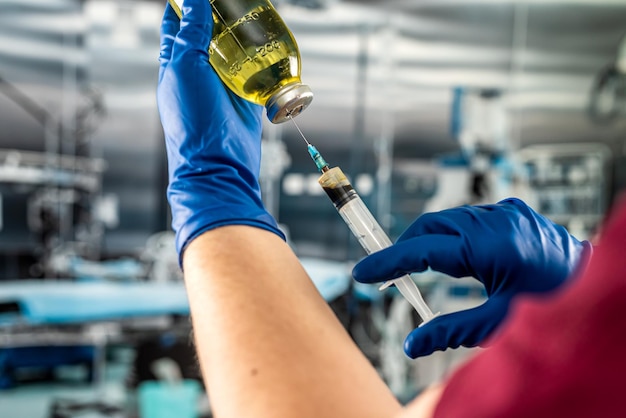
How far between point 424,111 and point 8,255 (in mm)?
2845

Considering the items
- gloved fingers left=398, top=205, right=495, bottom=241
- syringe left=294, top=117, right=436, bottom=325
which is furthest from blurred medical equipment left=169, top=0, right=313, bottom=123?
gloved fingers left=398, top=205, right=495, bottom=241

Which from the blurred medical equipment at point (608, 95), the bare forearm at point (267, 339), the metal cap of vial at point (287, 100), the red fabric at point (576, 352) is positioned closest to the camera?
the red fabric at point (576, 352)

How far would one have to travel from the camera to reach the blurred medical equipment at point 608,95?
4.04 meters

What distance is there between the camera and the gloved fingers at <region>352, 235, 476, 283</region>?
2.15 feet

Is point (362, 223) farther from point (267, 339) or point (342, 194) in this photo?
point (267, 339)

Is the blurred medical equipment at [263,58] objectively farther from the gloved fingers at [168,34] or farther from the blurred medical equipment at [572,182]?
the blurred medical equipment at [572,182]

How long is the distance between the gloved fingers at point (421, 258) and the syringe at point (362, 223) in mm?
64

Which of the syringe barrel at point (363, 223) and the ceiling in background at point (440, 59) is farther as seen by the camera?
the ceiling in background at point (440, 59)

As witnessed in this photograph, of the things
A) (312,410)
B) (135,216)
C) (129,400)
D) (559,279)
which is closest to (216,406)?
(312,410)

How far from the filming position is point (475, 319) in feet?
2.18

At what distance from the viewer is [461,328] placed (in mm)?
672

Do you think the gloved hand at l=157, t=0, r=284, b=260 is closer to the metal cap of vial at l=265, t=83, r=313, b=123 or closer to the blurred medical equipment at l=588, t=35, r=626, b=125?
the metal cap of vial at l=265, t=83, r=313, b=123

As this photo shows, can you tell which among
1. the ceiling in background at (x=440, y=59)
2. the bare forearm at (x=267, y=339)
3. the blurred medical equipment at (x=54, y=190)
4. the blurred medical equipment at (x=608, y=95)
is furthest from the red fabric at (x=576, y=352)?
the blurred medical equipment at (x=608, y=95)

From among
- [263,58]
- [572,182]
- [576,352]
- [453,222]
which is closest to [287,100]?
[263,58]
